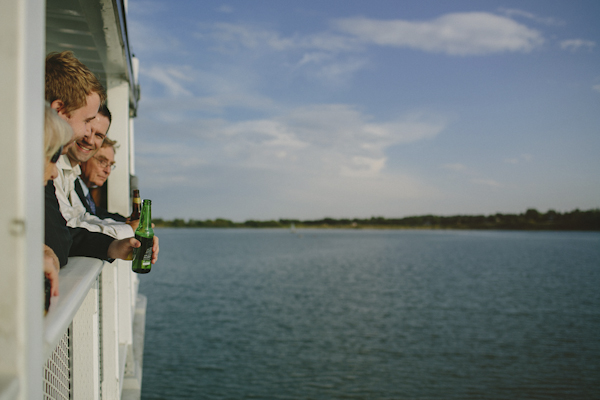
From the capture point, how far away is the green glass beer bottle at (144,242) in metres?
2.17

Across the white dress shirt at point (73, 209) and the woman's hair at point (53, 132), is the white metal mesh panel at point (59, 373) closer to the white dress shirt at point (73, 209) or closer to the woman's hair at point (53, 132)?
the white dress shirt at point (73, 209)

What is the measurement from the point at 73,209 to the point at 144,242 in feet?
1.24

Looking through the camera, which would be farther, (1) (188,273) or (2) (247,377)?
(1) (188,273)

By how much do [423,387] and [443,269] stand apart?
27961mm

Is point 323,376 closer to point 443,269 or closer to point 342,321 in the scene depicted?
point 342,321

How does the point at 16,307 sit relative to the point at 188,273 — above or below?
above

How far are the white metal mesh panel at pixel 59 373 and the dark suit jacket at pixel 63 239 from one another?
1.12ft

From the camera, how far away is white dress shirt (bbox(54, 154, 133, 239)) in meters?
2.05

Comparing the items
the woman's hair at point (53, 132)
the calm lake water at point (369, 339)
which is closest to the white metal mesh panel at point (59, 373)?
the woman's hair at point (53, 132)

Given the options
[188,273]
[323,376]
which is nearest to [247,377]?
[323,376]

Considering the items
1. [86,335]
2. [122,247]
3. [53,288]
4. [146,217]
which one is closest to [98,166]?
[146,217]

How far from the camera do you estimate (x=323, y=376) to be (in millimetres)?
13320

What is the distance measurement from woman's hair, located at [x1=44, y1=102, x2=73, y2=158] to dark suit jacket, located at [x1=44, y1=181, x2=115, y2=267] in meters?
0.42

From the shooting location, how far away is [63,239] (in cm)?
125
